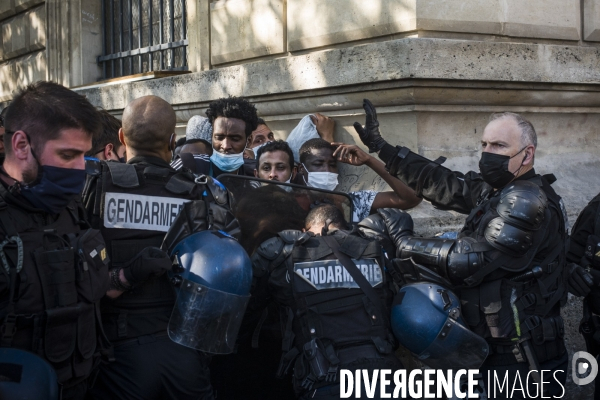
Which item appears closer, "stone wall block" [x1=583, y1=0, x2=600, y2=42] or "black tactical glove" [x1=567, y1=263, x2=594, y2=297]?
"black tactical glove" [x1=567, y1=263, x2=594, y2=297]

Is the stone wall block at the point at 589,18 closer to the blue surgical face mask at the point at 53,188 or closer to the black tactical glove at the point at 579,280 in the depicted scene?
the black tactical glove at the point at 579,280

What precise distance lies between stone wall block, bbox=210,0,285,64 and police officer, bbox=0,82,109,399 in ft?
9.63

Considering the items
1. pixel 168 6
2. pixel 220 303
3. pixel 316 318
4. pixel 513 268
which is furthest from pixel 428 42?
pixel 168 6

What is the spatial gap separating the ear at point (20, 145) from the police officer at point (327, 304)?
1.27 metres

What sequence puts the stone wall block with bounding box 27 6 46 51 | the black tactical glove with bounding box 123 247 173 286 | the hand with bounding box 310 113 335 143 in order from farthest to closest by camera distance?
the stone wall block with bounding box 27 6 46 51
the hand with bounding box 310 113 335 143
the black tactical glove with bounding box 123 247 173 286

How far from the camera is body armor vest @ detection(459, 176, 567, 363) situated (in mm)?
3230

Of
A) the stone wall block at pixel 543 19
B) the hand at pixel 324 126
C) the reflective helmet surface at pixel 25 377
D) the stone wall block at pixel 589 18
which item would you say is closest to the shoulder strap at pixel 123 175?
the reflective helmet surface at pixel 25 377

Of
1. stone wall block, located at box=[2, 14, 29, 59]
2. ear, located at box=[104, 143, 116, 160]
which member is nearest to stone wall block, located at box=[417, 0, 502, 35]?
ear, located at box=[104, 143, 116, 160]

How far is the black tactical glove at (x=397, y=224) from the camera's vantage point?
3.62 metres

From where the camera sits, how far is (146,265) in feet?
8.79

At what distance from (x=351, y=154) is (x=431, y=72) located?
2.30 feet

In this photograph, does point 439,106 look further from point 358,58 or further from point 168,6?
point 168,6

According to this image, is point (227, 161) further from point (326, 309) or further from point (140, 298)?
point (140, 298)

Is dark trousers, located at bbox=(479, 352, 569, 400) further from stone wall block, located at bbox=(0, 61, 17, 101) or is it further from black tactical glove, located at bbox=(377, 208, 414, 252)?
stone wall block, located at bbox=(0, 61, 17, 101)
